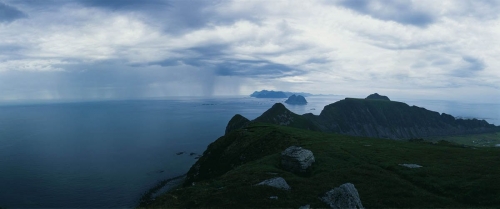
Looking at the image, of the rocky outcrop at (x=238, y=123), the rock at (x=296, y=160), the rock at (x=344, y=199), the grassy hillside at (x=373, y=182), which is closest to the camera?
the rock at (x=344, y=199)

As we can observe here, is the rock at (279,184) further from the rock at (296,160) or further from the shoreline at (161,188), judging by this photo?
the shoreline at (161,188)

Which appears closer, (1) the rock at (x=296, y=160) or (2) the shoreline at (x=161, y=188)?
(1) the rock at (x=296, y=160)

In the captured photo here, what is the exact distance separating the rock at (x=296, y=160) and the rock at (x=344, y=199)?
56.4 ft

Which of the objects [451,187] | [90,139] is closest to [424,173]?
[451,187]

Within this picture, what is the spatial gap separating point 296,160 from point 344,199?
1909cm

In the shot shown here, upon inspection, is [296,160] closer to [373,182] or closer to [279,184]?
[373,182]

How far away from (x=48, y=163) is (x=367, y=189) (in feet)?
482

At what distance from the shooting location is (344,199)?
2470cm

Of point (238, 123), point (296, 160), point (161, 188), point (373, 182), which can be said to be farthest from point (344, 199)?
point (238, 123)

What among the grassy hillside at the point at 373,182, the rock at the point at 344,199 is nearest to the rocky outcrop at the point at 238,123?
the grassy hillside at the point at 373,182

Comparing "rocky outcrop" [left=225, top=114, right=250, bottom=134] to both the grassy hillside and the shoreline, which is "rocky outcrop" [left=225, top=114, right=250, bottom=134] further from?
the grassy hillside

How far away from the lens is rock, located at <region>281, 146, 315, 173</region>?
43.1 m

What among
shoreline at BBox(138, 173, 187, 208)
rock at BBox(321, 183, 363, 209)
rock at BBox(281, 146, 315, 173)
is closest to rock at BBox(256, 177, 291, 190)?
rock at BBox(321, 183, 363, 209)

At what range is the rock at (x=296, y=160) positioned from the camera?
141 feet
